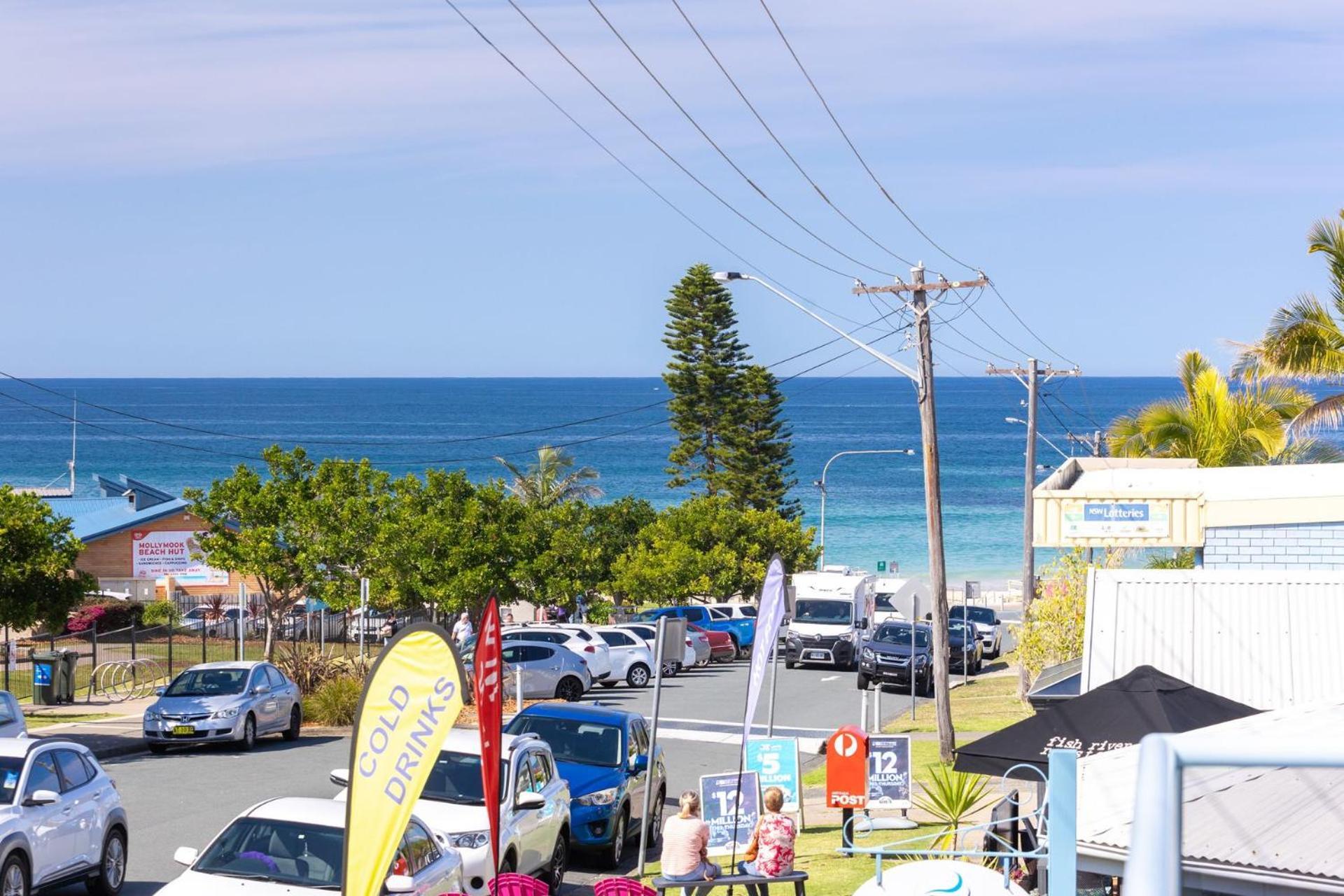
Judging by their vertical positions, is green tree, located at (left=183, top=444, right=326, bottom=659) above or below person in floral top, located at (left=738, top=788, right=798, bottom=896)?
above

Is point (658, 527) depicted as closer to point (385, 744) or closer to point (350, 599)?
point (350, 599)

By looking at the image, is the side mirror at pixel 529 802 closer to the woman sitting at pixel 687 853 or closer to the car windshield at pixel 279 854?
the woman sitting at pixel 687 853

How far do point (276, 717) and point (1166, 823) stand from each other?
78.2 ft

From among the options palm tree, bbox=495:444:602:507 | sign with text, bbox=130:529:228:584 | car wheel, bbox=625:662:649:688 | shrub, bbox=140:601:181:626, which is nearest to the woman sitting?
car wheel, bbox=625:662:649:688

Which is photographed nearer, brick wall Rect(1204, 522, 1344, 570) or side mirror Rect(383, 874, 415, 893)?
side mirror Rect(383, 874, 415, 893)

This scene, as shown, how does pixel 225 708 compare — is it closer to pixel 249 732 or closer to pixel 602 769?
pixel 249 732

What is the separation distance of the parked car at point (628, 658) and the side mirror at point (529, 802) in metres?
20.8

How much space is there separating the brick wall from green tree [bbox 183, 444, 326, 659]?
2018cm

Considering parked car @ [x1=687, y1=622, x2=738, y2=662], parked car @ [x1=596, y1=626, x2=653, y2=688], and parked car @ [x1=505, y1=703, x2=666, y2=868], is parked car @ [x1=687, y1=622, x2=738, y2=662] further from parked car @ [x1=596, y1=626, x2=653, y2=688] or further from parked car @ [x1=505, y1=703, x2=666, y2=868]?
parked car @ [x1=505, y1=703, x2=666, y2=868]

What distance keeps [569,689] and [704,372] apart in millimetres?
38680

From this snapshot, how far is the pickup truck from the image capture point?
4366 centimetres

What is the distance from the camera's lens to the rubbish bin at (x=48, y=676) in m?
29.9

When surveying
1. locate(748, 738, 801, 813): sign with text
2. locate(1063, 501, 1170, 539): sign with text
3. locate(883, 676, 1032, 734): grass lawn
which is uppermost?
locate(1063, 501, 1170, 539): sign with text

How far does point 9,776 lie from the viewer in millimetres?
13000
